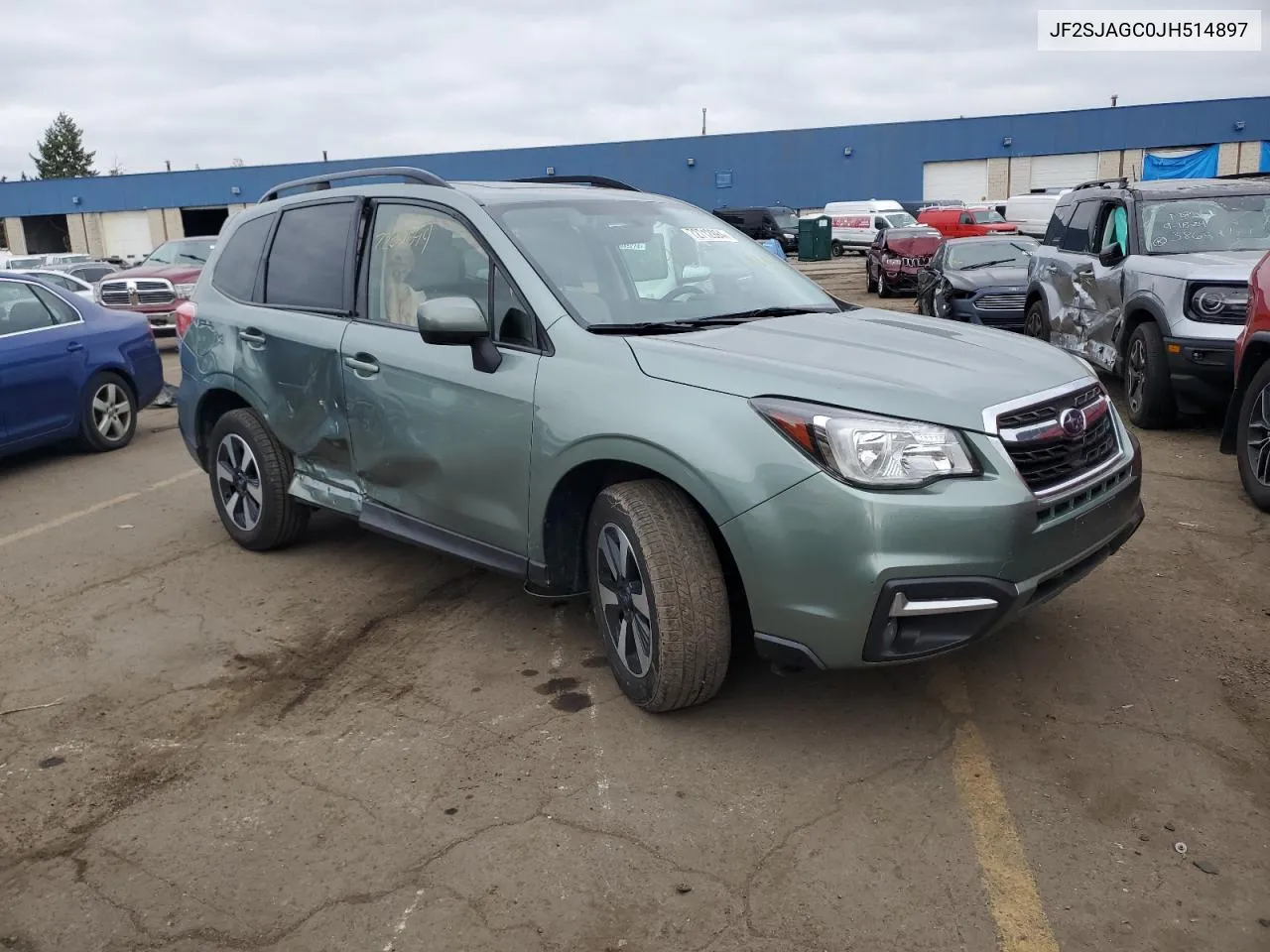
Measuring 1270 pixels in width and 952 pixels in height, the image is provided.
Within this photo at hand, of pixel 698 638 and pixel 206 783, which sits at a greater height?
pixel 698 638

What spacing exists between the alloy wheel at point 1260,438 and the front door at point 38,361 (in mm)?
8176

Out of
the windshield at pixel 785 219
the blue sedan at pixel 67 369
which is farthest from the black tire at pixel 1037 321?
the windshield at pixel 785 219

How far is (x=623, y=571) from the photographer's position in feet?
11.6

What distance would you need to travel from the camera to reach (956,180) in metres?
45.9

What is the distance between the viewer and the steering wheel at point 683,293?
13.4 feet

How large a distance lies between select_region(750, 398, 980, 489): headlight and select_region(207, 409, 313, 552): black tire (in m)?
3.11

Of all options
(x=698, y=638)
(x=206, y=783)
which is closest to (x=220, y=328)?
(x=206, y=783)

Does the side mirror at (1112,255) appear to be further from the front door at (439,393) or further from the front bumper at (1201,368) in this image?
the front door at (439,393)

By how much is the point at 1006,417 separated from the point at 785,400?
660 millimetres

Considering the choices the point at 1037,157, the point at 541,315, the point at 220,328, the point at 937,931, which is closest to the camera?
the point at 937,931

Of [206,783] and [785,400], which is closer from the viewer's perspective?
[785,400]

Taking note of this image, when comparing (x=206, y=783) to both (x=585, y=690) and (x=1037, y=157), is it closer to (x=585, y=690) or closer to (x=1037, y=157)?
(x=585, y=690)

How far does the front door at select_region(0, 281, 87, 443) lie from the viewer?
771 cm

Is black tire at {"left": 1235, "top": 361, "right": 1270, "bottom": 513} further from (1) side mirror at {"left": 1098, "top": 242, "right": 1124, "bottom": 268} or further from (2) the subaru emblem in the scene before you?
(2) the subaru emblem
